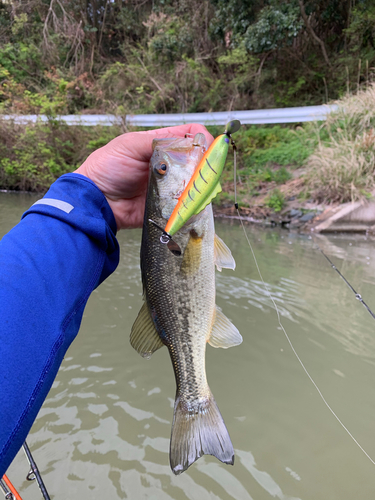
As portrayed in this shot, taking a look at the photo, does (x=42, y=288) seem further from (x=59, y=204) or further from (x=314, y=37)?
(x=314, y=37)

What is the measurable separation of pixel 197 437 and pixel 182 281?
2.16ft

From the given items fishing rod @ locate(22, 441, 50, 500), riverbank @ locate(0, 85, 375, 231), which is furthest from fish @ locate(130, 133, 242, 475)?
riverbank @ locate(0, 85, 375, 231)

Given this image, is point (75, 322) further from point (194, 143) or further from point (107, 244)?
point (194, 143)

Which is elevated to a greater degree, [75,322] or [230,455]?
[75,322]

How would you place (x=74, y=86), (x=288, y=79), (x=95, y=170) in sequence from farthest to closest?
(x=74, y=86) < (x=288, y=79) < (x=95, y=170)

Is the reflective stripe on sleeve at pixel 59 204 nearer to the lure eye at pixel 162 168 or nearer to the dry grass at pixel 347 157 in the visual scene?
the lure eye at pixel 162 168

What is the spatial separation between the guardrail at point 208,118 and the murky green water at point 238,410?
25.7 ft

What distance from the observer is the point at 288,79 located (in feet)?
42.1

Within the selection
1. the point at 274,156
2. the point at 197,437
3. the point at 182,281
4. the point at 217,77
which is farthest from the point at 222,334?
the point at 217,77

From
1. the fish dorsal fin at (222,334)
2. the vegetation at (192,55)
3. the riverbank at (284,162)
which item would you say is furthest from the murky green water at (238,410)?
the vegetation at (192,55)

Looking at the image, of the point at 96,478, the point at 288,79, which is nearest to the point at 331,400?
the point at 96,478

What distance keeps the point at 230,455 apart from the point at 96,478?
1.32m

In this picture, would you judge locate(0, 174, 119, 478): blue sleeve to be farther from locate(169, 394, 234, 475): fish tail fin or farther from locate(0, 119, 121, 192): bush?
locate(0, 119, 121, 192): bush

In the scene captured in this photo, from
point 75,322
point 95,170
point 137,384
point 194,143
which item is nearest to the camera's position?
point 75,322
